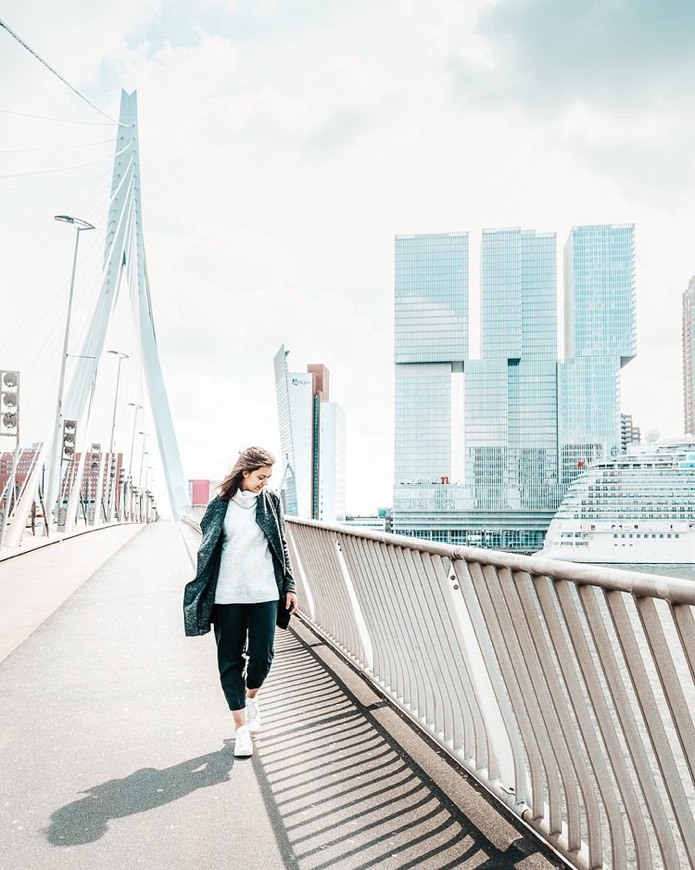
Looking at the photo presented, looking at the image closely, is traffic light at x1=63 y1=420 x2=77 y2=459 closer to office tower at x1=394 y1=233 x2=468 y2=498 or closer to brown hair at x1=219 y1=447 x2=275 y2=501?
brown hair at x1=219 y1=447 x2=275 y2=501

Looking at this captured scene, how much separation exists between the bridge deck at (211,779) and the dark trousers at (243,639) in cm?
34

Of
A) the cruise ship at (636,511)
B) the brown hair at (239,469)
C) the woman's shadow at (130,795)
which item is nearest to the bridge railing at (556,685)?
the brown hair at (239,469)

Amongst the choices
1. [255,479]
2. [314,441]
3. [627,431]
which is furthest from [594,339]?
[255,479]

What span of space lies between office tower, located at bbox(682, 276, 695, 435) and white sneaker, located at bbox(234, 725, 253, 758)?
91359 millimetres

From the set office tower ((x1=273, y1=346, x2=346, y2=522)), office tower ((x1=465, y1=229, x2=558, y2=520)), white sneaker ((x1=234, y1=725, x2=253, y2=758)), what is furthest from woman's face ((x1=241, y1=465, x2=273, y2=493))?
office tower ((x1=273, y1=346, x2=346, y2=522))

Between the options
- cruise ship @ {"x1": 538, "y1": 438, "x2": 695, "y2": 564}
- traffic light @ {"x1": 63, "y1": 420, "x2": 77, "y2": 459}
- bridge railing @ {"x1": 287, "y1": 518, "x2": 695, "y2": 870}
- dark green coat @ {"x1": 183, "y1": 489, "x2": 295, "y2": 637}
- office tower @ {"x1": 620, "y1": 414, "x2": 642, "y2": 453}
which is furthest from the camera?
office tower @ {"x1": 620, "y1": 414, "x2": 642, "y2": 453}

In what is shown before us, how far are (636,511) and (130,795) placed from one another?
50.5 metres

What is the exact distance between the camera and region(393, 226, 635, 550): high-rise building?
14588 centimetres

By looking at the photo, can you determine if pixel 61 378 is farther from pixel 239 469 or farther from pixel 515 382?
pixel 515 382

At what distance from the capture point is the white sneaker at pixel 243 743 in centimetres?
407

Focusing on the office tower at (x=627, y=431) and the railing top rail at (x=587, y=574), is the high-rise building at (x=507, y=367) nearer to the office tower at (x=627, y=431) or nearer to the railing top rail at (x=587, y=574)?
the office tower at (x=627, y=431)

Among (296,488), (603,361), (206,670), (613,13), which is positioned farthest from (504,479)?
(206,670)

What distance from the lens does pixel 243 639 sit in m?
4.54

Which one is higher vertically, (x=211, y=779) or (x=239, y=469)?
(x=239, y=469)
